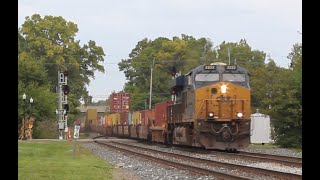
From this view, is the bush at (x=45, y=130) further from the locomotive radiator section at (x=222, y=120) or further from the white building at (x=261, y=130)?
the locomotive radiator section at (x=222, y=120)

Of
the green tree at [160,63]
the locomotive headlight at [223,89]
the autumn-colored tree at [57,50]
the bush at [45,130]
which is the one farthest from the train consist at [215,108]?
the green tree at [160,63]

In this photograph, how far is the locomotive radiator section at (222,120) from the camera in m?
22.5

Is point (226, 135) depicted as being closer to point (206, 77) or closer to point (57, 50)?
point (206, 77)

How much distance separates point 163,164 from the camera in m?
17.6

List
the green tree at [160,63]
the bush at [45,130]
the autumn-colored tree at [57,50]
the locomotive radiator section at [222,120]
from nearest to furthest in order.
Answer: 1. the locomotive radiator section at [222,120]
2. the bush at [45,130]
3. the autumn-colored tree at [57,50]
4. the green tree at [160,63]

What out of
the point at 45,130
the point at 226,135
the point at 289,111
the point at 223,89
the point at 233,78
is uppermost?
the point at 233,78

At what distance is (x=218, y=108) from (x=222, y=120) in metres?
0.57

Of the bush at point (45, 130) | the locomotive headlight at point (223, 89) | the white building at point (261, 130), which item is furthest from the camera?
the bush at point (45, 130)

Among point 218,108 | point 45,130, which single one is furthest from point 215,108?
point 45,130

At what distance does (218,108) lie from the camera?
75.2 feet

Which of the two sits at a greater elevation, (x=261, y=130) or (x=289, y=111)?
(x=289, y=111)
